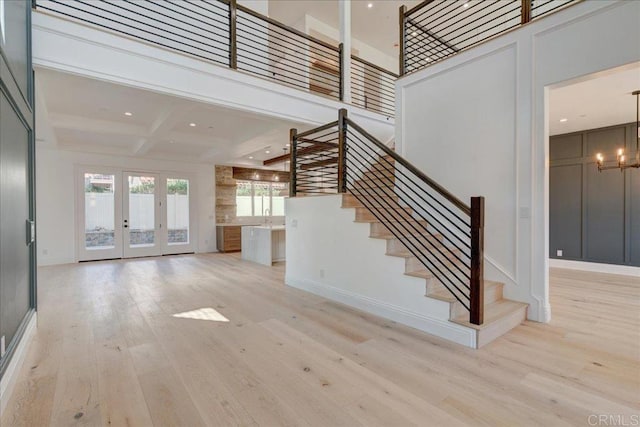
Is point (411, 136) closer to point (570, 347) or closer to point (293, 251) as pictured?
point (293, 251)

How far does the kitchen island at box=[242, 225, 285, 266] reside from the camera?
22.0 ft

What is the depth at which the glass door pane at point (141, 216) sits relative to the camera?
7.88 meters

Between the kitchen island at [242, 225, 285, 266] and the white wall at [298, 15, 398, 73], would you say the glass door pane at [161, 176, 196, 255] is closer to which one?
the kitchen island at [242, 225, 285, 266]

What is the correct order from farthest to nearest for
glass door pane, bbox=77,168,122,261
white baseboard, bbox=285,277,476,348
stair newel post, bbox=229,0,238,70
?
glass door pane, bbox=77,168,122,261, stair newel post, bbox=229,0,238,70, white baseboard, bbox=285,277,476,348

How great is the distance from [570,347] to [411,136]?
119 inches

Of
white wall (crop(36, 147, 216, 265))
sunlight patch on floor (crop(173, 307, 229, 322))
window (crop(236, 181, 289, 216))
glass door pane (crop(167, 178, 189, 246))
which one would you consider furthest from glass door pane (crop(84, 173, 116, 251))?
sunlight patch on floor (crop(173, 307, 229, 322))

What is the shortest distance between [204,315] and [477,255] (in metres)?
2.91

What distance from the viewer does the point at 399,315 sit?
3160mm

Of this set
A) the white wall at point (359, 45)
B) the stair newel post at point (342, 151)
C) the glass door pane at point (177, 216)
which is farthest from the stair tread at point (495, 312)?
the glass door pane at point (177, 216)

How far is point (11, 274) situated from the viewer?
85.9 inches

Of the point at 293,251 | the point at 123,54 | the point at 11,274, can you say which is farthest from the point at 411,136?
the point at 11,274

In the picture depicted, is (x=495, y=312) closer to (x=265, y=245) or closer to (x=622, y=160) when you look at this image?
(x=622, y=160)

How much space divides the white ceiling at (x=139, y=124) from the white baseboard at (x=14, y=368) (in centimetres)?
253

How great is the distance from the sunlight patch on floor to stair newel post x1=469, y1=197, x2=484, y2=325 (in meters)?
2.49
